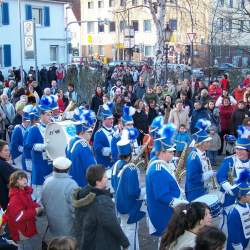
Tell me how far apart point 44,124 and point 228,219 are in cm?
401

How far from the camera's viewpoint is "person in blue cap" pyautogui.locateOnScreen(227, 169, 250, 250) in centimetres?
607

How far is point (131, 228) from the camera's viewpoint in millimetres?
6691

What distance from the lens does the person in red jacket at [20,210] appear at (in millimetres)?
6031

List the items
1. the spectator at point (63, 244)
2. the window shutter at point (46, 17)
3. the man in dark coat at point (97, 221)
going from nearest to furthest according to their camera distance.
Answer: the spectator at point (63, 244)
the man in dark coat at point (97, 221)
the window shutter at point (46, 17)

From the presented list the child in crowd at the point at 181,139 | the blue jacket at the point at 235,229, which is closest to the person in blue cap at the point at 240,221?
the blue jacket at the point at 235,229

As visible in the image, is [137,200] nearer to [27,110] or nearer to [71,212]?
[71,212]

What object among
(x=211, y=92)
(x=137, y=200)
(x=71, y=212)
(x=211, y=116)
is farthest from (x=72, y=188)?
(x=211, y=92)

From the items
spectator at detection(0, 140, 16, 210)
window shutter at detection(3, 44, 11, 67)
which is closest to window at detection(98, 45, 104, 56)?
window shutter at detection(3, 44, 11, 67)

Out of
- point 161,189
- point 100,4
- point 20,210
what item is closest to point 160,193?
point 161,189

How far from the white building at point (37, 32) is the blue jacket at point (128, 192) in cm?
2680

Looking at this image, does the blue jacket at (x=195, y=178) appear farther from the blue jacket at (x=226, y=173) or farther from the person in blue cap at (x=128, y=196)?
the person in blue cap at (x=128, y=196)

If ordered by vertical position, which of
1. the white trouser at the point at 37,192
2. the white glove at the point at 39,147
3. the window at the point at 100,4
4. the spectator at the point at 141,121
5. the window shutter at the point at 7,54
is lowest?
the white trouser at the point at 37,192

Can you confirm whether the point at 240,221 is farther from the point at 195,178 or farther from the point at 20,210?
the point at 20,210

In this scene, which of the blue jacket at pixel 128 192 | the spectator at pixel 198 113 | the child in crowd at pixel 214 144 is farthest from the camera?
the spectator at pixel 198 113
